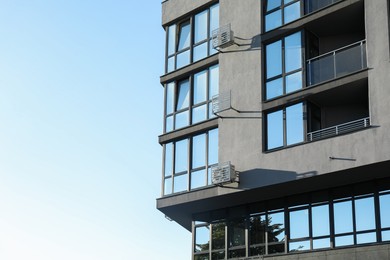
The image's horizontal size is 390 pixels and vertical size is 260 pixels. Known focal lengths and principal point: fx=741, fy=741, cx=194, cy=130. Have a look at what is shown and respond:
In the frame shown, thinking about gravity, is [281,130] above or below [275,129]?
below

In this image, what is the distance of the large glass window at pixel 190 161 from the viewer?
96.3 ft

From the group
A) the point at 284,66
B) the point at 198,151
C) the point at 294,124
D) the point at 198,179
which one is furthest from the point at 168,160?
the point at 284,66

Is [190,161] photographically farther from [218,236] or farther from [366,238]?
[366,238]

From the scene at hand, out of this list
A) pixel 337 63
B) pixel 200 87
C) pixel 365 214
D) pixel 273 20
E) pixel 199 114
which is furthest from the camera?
pixel 200 87

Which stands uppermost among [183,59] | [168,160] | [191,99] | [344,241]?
[183,59]

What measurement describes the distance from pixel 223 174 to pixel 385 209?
19.9 feet

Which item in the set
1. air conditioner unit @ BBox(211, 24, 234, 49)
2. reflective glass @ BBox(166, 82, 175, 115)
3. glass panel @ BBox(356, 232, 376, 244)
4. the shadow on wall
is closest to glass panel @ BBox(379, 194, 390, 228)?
glass panel @ BBox(356, 232, 376, 244)

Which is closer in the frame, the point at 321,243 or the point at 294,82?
the point at 321,243

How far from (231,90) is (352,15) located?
5.50m

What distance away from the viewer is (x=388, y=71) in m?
23.8

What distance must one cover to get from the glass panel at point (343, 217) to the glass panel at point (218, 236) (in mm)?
5374

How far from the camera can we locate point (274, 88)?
2753cm

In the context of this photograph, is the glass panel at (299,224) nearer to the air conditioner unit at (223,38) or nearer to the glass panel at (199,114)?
the glass panel at (199,114)

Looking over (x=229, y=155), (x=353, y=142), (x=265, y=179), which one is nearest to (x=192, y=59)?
(x=229, y=155)
